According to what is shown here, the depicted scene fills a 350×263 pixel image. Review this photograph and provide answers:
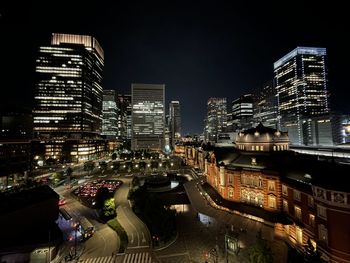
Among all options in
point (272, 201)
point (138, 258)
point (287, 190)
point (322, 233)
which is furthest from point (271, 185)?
point (138, 258)

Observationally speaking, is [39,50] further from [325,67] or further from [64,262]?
[325,67]

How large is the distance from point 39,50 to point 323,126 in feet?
789

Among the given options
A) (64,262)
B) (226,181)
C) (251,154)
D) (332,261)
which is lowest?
(64,262)

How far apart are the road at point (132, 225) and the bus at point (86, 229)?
7.02 m

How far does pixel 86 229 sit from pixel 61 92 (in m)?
139

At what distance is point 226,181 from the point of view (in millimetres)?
54094

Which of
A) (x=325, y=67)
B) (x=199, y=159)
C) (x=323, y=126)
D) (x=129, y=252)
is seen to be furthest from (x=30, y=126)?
(x=325, y=67)

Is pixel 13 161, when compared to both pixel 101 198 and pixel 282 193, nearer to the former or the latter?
pixel 101 198

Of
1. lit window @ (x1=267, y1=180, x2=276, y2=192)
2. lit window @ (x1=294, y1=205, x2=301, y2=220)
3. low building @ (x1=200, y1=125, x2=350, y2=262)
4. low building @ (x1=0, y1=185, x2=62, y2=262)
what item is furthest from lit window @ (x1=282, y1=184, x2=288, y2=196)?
low building @ (x1=0, y1=185, x2=62, y2=262)

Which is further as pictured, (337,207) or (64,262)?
(64,262)

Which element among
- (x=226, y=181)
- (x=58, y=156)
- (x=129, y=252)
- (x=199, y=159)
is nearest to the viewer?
(x=129, y=252)

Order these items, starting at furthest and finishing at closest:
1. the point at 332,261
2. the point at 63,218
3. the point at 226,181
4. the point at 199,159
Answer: the point at 199,159, the point at 226,181, the point at 63,218, the point at 332,261

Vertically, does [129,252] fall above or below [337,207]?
below

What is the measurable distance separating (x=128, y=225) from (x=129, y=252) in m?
10.1
